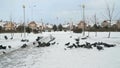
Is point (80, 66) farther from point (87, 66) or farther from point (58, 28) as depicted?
point (58, 28)

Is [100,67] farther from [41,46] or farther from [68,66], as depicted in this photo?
[41,46]

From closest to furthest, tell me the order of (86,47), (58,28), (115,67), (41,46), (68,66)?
(115,67) < (68,66) < (86,47) < (41,46) < (58,28)

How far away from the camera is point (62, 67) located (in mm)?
10828

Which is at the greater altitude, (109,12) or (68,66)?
(109,12)

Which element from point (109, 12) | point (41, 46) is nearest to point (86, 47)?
point (41, 46)

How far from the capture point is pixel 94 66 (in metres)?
10.8

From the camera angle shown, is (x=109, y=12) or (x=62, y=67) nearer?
(x=62, y=67)

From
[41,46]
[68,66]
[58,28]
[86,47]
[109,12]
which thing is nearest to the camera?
[68,66]

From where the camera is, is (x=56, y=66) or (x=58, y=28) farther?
(x=58, y=28)

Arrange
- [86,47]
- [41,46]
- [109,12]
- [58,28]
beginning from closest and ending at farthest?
[86,47] < [41,46] < [109,12] < [58,28]

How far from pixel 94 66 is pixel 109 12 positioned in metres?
33.3

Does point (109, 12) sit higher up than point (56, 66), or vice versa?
point (109, 12)

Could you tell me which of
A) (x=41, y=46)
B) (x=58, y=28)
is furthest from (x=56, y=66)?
(x=58, y=28)

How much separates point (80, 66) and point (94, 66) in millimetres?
681
